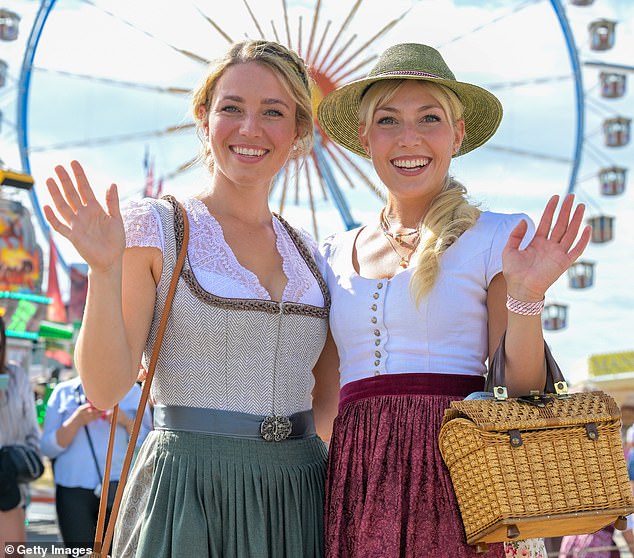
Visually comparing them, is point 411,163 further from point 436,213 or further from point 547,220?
point 547,220

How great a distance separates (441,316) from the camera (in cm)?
282

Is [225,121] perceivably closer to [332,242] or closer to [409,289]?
[332,242]

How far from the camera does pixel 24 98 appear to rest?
12.0 meters

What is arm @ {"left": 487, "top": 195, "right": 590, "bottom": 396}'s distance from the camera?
A: 2512mm

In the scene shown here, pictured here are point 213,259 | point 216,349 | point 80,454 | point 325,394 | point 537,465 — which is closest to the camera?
point 537,465

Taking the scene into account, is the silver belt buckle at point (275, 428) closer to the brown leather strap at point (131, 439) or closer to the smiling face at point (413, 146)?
the brown leather strap at point (131, 439)

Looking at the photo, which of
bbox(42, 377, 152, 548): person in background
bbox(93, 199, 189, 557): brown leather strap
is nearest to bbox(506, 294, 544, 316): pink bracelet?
bbox(93, 199, 189, 557): brown leather strap

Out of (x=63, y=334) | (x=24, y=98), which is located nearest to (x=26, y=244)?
(x=63, y=334)

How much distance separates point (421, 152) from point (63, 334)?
19012 millimetres

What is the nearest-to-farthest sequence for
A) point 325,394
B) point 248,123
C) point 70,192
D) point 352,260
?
point 70,192 → point 248,123 → point 352,260 → point 325,394

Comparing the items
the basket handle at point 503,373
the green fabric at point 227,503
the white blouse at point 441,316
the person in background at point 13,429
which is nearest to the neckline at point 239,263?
the white blouse at point 441,316

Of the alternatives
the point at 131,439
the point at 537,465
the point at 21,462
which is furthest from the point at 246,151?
the point at 21,462

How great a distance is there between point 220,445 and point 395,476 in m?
0.50

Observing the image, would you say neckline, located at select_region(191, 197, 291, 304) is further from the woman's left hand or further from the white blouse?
the woman's left hand
